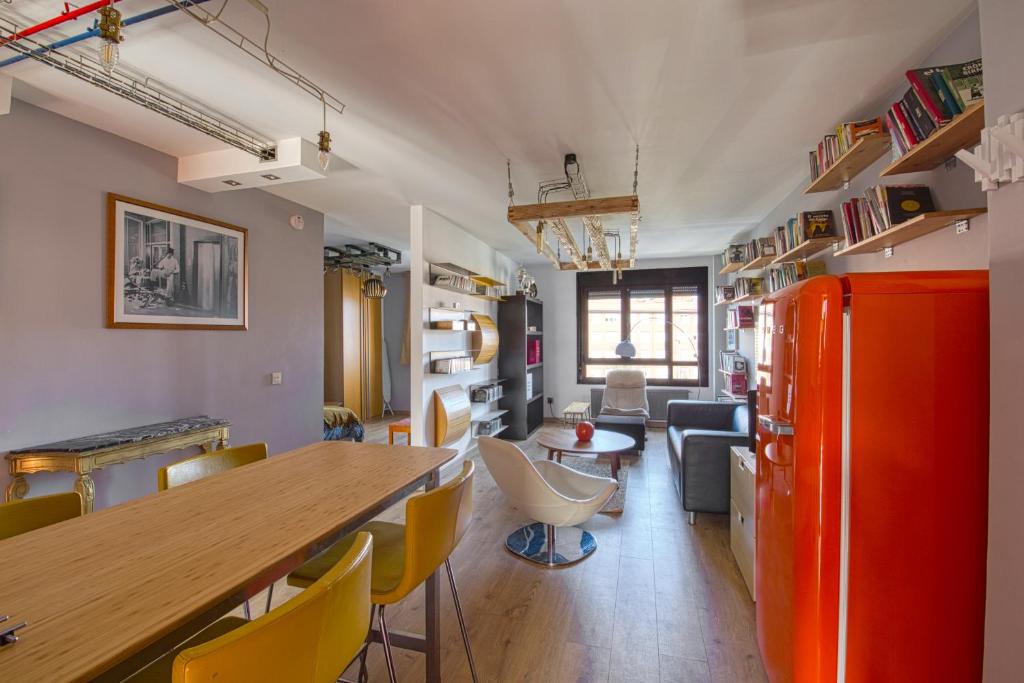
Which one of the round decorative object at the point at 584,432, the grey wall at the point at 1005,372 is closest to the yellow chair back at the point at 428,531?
the grey wall at the point at 1005,372

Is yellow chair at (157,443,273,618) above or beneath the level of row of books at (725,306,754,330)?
beneath

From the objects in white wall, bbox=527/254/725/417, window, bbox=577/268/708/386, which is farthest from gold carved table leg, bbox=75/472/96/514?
window, bbox=577/268/708/386


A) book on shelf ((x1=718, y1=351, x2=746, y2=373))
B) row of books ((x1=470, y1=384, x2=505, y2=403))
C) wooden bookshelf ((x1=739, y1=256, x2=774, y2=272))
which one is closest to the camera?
wooden bookshelf ((x1=739, y1=256, x2=774, y2=272))

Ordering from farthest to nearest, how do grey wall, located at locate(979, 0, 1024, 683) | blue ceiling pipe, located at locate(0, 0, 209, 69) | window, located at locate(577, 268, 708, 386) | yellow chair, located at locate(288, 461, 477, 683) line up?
window, located at locate(577, 268, 708, 386)
blue ceiling pipe, located at locate(0, 0, 209, 69)
yellow chair, located at locate(288, 461, 477, 683)
grey wall, located at locate(979, 0, 1024, 683)

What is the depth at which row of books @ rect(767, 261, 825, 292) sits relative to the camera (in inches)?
130

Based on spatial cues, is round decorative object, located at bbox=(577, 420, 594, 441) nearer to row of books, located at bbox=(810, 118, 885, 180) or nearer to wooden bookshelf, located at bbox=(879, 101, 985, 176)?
row of books, located at bbox=(810, 118, 885, 180)

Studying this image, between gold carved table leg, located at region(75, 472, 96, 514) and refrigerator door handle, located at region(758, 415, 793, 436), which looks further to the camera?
gold carved table leg, located at region(75, 472, 96, 514)

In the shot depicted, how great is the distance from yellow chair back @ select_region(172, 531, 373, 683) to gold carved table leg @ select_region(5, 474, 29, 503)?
2519mm

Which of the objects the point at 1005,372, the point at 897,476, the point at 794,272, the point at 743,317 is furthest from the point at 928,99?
the point at 743,317

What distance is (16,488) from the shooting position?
7.57 feet

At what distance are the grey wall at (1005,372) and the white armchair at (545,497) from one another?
1.62 m

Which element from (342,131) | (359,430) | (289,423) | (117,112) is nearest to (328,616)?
(342,131)

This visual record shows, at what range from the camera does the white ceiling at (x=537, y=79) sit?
1.73m

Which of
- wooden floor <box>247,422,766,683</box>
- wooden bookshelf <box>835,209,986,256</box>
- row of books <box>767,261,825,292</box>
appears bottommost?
wooden floor <box>247,422,766,683</box>
